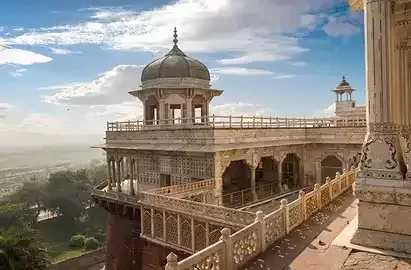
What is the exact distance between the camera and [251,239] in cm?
733

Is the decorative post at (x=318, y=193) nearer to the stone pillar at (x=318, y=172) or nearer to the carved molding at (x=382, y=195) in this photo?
the carved molding at (x=382, y=195)

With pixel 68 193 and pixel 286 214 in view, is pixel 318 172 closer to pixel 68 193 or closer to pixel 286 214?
pixel 286 214

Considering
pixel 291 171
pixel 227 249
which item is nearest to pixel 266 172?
pixel 291 171

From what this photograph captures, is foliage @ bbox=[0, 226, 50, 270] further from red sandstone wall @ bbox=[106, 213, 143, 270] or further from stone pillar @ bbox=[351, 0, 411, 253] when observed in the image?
stone pillar @ bbox=[351, 0, 411, 253]

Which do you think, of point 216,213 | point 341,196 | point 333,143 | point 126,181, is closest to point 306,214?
point 216,213

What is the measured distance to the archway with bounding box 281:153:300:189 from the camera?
2256 cm

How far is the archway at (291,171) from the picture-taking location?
22.6 metres

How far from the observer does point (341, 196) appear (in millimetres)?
13438

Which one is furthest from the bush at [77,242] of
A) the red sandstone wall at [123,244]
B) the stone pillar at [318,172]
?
the stone pillar at [318,172]

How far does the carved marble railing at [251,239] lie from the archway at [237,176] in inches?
409

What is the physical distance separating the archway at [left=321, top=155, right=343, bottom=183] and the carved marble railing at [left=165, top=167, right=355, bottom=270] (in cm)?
1182

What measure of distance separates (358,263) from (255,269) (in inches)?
77.0

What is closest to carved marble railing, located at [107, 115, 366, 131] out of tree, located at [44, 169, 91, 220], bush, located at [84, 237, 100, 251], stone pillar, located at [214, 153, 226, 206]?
stone pillar, located at [214, 153, 226, 206]

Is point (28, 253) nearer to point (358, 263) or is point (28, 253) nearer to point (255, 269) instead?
point (255, 269)
